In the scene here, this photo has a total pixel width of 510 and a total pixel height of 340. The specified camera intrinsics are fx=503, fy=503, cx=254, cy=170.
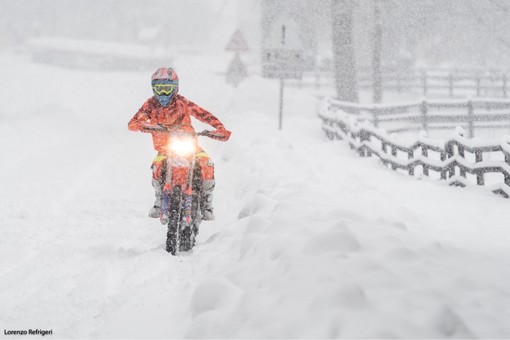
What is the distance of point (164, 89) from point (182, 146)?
61 centimetres

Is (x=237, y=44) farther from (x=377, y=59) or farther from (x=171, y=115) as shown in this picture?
(x=171, y=115)

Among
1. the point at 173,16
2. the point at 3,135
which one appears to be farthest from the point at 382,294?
the point at 173,16

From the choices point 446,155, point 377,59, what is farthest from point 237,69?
point 377,59

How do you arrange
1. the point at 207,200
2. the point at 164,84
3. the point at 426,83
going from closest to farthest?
the point at 164,84
the point at 207,200
the point at 426,83

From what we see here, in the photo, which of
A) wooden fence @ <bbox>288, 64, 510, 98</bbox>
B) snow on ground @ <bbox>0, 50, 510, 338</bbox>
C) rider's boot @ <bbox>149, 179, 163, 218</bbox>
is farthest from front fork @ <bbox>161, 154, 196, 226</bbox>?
wooden fence @ <bbox>288, 64, 510, 98</bbox>

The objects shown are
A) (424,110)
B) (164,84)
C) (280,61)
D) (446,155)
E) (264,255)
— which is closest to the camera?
(264,255)

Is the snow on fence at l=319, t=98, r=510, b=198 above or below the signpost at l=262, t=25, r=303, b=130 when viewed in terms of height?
below

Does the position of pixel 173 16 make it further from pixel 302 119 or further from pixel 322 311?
pixel 322 311

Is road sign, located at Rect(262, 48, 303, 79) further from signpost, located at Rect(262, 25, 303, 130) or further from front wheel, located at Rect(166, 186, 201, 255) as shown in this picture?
front wheel, located at Rect(166, 186, 201, 255)

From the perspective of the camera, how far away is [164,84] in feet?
16.9

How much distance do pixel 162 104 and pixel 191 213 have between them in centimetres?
120

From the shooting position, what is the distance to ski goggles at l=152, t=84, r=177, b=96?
16.9 feet

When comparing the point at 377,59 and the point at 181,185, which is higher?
the point at 377,59

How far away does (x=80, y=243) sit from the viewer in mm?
5602
